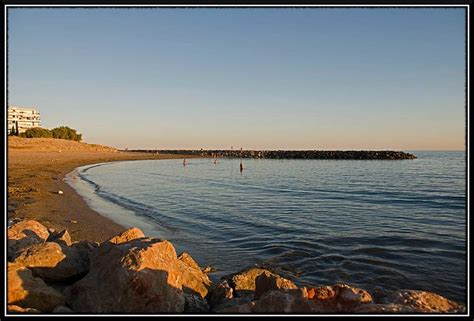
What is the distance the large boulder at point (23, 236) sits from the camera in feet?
21.4

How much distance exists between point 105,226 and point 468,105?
41.9 ft

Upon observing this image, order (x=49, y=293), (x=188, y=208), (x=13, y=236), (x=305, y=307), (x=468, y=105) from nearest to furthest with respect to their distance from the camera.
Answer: (x=468, y=105) < (x=305, y=307) < (x=49, y=293) < (x=13, y=236) < (x=188, y=208)

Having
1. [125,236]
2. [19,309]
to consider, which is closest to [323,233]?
[125,236]

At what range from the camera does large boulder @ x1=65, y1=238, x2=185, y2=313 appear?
4.99 metres

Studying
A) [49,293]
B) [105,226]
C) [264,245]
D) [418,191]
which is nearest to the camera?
[49,293]

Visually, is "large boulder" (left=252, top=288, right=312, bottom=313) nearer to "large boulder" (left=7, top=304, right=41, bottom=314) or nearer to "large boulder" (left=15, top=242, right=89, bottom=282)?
"large boulder" (left=7, top=304, right=41, bottom=314)

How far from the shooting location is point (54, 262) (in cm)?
592

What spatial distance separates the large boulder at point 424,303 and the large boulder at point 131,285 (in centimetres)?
320

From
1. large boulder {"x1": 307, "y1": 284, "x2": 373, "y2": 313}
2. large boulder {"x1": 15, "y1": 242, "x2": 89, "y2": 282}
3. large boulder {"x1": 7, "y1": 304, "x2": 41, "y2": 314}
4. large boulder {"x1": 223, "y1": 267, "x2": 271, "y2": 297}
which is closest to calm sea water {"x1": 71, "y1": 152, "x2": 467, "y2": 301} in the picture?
large boulder {"x1": 223, "y1": 267, "x2": 271, "y2": 297}

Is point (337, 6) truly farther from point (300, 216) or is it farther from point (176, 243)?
point (300, 216)

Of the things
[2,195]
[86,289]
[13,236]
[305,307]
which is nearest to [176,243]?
[13,236]

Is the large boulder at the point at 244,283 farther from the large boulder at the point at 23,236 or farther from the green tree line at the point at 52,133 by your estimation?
the green tree line at the point at 52,133

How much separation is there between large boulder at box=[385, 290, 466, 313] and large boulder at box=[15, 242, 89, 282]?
5100 millimetres

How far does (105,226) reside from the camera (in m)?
13.6
